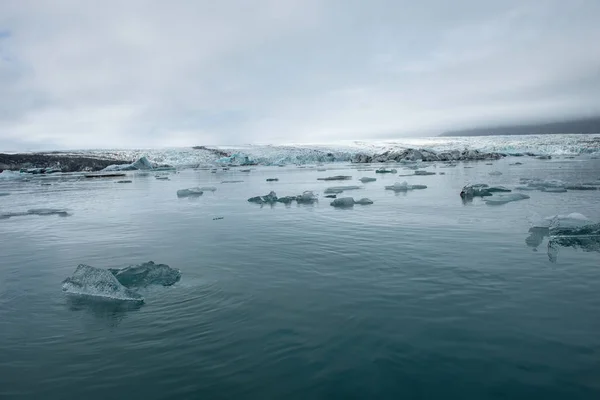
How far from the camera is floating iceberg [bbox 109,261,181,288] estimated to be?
5415 mm

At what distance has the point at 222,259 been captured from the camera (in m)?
6.72

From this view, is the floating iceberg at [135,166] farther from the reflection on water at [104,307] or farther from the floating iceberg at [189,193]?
the reflection on water at [104,307]

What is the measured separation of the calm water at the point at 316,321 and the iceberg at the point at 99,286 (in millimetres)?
164

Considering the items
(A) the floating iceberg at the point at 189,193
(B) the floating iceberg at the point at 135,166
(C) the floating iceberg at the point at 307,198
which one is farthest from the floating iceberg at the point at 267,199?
(B) the floating iceberg at the point at 135,166

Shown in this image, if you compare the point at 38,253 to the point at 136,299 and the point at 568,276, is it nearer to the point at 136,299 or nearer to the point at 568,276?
the point at 136,299

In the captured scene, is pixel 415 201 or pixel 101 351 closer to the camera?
pixel 101 351

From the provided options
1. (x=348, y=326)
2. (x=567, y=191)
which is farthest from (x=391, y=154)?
(x=348, y=326)

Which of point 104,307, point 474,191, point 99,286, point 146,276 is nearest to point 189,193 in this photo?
point 474,191

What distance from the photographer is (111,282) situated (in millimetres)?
5078

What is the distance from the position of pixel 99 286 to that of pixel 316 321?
110 inches

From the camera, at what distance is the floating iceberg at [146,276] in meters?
5.41

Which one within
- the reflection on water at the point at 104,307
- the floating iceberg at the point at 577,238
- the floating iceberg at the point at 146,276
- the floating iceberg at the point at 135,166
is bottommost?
the floating iceberg at the point at 577,238

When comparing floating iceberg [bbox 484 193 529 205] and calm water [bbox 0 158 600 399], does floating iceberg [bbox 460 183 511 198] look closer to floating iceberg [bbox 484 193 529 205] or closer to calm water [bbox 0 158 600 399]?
floating iceberg [bbox 484 193 529 205]

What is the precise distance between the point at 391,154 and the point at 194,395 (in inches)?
2309
